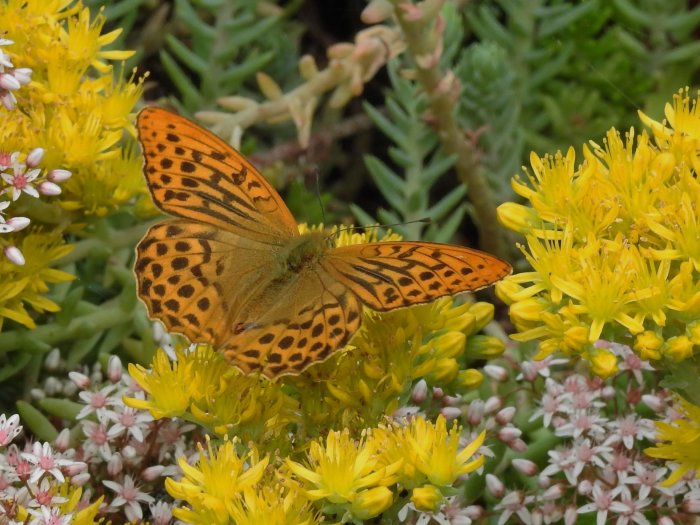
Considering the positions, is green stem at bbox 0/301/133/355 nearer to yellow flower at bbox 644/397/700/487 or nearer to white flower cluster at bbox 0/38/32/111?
white flower cluster at bbox 0/38/32/111

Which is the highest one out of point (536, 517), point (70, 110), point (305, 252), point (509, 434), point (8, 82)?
point (8, 82)

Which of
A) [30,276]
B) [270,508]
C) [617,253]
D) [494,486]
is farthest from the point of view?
[30,276]

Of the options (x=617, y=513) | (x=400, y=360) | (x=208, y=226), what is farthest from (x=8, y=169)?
(x=617, y=513)

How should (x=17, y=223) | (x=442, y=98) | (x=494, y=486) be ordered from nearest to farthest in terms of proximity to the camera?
1. (x=17, y=223)
2. (x=494, y=486)
3. (x=442, y=98)

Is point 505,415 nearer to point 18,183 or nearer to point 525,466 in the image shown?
point 525,466

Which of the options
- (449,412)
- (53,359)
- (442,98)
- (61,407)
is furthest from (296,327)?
(442,98)

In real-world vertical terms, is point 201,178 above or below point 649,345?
above

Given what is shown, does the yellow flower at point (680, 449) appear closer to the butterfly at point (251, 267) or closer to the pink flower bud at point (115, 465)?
the butterfly at point (251, 267)

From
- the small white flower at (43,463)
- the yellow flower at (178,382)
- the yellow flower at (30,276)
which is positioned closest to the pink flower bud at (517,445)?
the yellow flower at (178,382)
